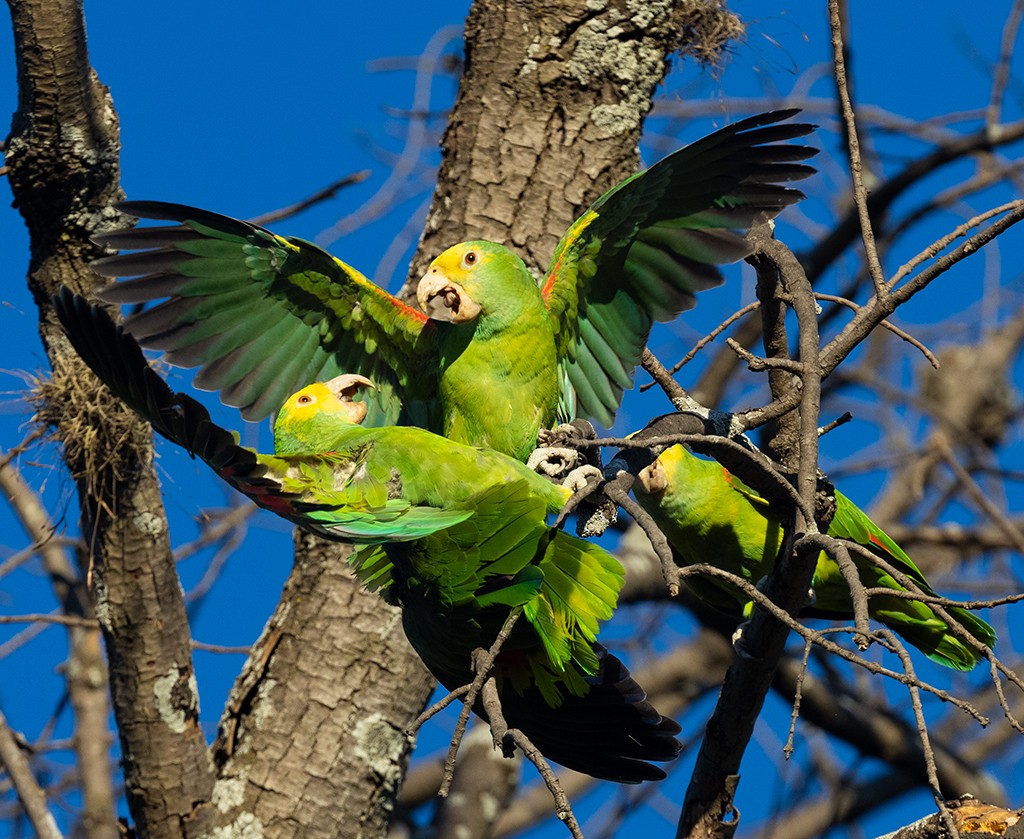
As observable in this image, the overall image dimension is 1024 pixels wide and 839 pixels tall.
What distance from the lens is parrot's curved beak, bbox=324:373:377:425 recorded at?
3223 millimetres

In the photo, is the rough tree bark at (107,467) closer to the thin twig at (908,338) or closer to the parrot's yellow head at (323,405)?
the parrot's yellow head at (323,405)

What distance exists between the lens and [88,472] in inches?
132

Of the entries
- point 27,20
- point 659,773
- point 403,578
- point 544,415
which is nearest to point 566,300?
point 544,415

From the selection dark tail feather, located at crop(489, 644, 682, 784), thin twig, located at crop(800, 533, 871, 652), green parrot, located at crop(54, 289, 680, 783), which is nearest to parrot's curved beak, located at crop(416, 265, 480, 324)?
green parrot, located at crop(54, 289, 680, 783)

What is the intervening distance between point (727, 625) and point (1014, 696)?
6.71 ft

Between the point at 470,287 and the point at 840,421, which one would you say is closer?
the point at 840,421

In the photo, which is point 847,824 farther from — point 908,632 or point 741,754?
point 741,754

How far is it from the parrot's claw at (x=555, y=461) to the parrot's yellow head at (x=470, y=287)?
1.61ft

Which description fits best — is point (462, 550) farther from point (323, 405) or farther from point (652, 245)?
point (652, 245)

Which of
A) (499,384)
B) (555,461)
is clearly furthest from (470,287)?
(555,461)

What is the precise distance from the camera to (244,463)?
233cm

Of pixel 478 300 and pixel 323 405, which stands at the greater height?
Answer: pixel 478 300

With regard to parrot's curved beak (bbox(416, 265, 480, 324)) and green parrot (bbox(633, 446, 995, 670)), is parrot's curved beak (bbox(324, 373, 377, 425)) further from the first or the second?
green parrot (bbox(633, 446, 995, 670))

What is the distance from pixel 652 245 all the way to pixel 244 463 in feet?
5.08
